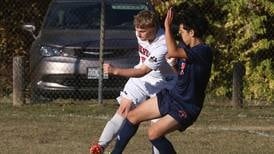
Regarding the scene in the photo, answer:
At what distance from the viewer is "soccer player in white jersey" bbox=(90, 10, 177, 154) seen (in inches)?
343

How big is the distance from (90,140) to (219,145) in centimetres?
155

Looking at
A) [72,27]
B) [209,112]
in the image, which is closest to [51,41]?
[72,27]

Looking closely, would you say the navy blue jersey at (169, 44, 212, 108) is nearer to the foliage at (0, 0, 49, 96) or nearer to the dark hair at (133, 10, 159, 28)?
the dark hair at (133, 10, 159, 28)

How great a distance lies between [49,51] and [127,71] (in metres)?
5.89

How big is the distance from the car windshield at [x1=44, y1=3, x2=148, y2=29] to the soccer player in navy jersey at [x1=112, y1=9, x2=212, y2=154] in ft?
21.3

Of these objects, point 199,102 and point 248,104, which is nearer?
point 199,102

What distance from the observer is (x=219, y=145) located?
10.7 metres

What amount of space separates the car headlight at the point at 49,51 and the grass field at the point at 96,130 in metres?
0.82

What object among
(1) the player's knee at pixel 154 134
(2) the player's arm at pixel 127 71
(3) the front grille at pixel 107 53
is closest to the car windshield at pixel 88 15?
(3) the front grille at pixel 107 53

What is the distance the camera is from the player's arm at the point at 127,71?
8.33 metres

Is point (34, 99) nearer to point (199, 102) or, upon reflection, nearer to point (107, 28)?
point (107, 28)

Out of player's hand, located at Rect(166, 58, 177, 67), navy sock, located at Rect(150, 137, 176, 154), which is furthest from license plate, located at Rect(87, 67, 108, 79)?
navy sock, located at Rect(150, 137, 176, 154)

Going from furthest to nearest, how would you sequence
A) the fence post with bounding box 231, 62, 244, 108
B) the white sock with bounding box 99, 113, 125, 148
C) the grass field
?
the fence post with bounding box 231, 62, 244, 108 → the grass field → the white sock with bounding box 99, 113, 125, 148

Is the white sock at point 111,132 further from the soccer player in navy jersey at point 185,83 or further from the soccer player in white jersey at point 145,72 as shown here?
the soccer player in navy jersey at point 185,83
